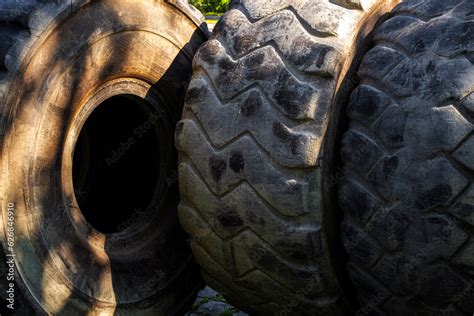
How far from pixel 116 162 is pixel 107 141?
0.34 ft

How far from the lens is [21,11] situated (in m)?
1.85

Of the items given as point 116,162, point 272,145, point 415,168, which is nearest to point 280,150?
point 272,145

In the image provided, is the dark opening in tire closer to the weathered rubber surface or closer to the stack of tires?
the stack of tires

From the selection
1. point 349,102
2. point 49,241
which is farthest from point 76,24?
point 349,102

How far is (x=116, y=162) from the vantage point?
295 centimetres

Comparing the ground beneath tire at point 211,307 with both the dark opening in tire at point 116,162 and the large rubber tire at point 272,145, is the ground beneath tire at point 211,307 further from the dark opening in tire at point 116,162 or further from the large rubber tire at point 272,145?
the large rubber tire at point 272,145

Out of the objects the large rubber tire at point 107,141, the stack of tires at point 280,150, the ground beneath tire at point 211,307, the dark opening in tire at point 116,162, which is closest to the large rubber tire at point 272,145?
the stack of tires at point 280,150

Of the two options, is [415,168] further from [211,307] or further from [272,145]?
[211,307]

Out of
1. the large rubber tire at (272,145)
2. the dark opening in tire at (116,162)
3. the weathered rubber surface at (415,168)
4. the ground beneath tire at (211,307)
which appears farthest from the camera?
the ground beneath tire at (211,307)

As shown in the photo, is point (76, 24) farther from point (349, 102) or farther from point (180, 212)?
point (349, 102)

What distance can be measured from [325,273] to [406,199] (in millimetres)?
373

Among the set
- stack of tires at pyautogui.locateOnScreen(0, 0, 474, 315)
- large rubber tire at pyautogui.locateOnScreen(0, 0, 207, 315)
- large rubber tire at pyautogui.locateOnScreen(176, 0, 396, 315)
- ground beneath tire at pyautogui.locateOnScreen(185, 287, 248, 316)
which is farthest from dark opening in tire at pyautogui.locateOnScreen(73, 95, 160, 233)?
ground beneath tire at pyautogui.locateOnScreen(185, 287, 248, 316)

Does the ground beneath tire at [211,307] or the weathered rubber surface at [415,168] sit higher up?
the weathered rubber surface at [415,168]

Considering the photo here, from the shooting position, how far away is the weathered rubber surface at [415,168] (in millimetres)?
1794
